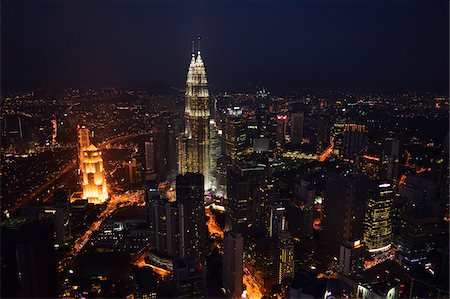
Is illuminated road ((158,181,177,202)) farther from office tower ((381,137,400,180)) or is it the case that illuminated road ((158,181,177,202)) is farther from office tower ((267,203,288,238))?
office tower ((381,137,400,180))

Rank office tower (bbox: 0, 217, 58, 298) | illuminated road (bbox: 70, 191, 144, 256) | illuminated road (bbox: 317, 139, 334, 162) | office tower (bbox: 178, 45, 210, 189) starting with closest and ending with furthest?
1. office tower (bbox: 0, 217, 58, 298)
2. illuminated road (bbox: 70, 191, 144, 256)
3. office tower (bbox: 178, 45, 210, 189)
4. illuminated road (bbox: 317, 139, 334, 162)

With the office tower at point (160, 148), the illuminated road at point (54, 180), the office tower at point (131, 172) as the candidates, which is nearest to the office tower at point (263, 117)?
the office tower at point (160, 148)

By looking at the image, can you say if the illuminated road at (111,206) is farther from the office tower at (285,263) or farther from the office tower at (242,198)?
the office tower at (285,263)

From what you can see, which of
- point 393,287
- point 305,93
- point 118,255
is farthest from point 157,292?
point 305,93

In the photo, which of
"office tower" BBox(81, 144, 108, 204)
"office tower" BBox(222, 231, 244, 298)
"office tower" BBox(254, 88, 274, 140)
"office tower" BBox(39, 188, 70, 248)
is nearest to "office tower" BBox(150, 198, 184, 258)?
"office tower" BBox(222, 231, 244, 298)

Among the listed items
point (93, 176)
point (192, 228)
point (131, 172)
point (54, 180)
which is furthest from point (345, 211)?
point (54, 180)

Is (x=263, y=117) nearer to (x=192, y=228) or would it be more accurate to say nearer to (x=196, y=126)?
(x=196, y=126)

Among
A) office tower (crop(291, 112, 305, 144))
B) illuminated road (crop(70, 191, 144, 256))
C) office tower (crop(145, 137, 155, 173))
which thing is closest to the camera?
illuminated road (crop(70, 191, 144, 256))
